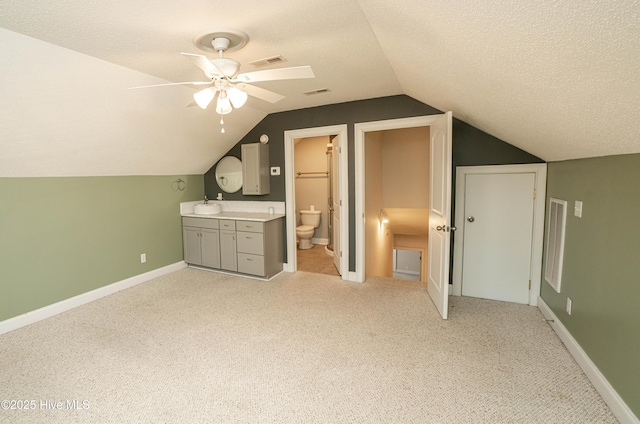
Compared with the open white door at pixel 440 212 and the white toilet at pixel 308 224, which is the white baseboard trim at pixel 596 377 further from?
the white toilet at pixel 308 224

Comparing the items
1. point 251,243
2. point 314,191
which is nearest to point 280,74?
point 251,243

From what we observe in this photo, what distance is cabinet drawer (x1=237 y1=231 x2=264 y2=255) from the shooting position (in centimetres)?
410

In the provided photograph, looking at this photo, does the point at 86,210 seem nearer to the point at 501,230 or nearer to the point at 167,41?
the point at 167,41

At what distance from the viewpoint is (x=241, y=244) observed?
167 inches

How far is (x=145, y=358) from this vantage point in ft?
7.95

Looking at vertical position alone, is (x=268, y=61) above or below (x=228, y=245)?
above

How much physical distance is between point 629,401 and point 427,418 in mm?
1121

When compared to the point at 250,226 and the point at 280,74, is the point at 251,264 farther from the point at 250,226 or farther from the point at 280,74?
the point at 280,74

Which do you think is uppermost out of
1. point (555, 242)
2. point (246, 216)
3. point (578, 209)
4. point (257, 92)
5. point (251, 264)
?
point (257, 92)

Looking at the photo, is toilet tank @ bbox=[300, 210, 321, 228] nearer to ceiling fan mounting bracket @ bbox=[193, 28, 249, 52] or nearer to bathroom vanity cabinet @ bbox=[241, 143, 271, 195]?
bathroom vanity cabinet @ bbox=[241, 143, 271, 195]

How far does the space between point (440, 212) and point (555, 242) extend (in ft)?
3.51

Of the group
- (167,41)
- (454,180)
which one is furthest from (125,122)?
(454,180)

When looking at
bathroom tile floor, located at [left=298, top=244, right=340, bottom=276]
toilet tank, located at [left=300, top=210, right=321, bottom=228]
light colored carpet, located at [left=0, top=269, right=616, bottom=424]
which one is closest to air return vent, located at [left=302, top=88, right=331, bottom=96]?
light colored carpet, located at [left=0, top=269, right=616, bottom=424]

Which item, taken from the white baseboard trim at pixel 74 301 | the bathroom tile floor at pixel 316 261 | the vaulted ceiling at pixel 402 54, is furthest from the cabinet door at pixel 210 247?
the vaulted ceiling at pixel 402 54
